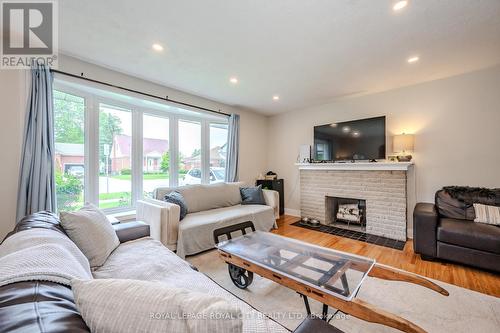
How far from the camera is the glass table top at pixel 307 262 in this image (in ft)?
4.73

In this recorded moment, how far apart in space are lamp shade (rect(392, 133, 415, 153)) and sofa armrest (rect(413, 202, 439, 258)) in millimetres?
1023

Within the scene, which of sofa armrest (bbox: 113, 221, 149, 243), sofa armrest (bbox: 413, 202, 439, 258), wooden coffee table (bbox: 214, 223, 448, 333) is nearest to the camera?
wooden coffee table (bbox: 214, 223, 448, 333)

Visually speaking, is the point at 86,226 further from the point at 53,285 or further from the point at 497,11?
the point at 497,11

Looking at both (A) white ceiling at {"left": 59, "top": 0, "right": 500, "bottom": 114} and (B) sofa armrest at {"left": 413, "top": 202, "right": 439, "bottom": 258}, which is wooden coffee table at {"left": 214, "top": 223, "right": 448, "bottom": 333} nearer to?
(B) sofa armrest at {"left": 413, "top": 202, "right": 439, "bottom": 258}

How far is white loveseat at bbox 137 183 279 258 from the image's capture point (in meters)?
2.57

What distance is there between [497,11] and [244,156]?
3858 millimetres

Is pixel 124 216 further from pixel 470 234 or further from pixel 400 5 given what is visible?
pixel 470 234

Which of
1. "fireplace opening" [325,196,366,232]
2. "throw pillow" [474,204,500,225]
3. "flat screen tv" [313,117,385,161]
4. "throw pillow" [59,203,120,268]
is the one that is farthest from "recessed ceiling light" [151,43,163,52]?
"throw pillow" [474,204,500,225]

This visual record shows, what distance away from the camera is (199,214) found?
3.22 metres

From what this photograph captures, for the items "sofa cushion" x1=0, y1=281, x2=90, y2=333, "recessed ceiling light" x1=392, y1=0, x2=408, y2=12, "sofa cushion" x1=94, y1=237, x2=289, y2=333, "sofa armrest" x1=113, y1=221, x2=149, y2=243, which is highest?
"recessed ceiling light" x1=392, y1=0, x2=408, y2=12

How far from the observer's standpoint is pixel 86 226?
160 centimetres

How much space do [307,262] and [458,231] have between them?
1926 mm

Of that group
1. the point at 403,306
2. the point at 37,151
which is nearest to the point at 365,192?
the point at 403,306

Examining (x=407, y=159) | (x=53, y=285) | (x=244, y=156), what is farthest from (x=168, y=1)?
(x=407, y=159)
